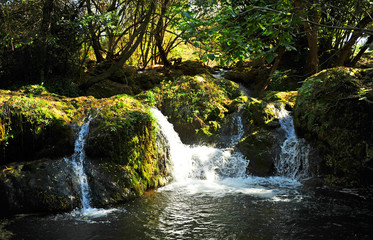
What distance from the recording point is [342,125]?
289 inches

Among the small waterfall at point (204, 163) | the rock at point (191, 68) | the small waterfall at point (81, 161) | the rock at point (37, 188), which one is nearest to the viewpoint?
the rock at point (37, 188)

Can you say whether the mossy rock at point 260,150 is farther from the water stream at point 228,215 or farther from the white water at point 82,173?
the white water at point 82,173

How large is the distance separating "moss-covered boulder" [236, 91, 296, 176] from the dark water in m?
1.86

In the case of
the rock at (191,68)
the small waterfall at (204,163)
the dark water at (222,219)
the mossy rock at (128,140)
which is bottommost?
the dark water at (222,219)

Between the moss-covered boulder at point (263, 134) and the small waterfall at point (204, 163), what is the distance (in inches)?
13.4

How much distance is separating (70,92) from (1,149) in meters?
5.21

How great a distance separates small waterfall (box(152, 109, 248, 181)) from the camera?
7.83 meters

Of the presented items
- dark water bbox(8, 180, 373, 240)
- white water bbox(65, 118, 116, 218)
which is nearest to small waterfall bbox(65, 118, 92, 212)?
white water bbox(65, 118, 116, 218)

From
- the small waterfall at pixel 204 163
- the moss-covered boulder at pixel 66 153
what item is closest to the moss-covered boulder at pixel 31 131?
the moss-covered boulder at pixel 66 153

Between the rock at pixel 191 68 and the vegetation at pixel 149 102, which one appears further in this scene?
the rock at pixel 191 68

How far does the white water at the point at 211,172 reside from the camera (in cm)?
679

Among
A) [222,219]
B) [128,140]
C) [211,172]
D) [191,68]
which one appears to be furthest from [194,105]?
[222,219]

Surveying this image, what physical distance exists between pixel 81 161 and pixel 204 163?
143 inches

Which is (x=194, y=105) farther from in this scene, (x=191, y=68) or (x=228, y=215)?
(x=228, y=215)
